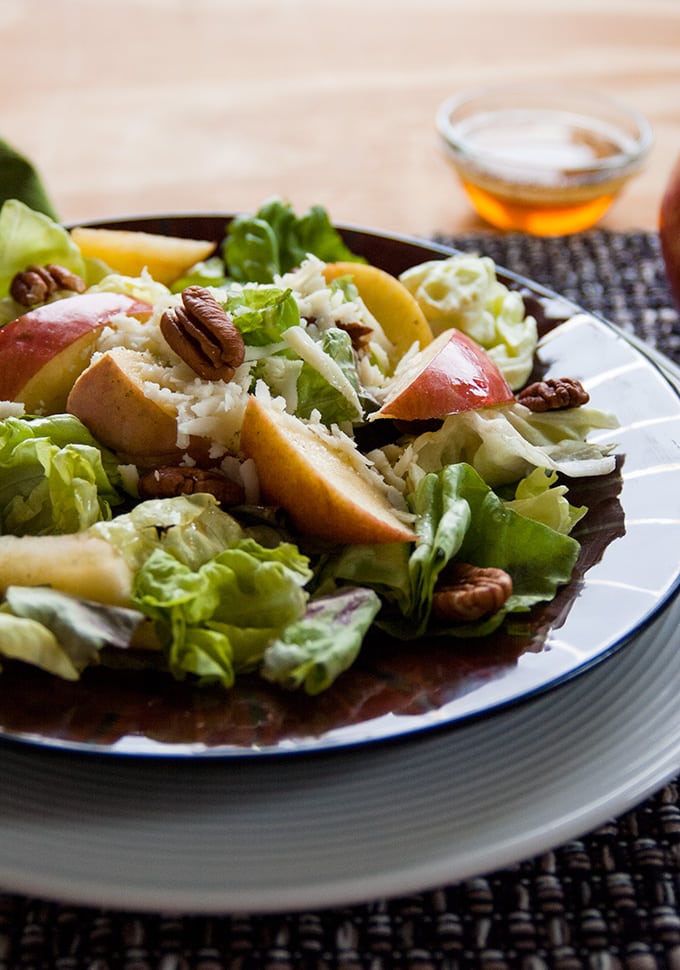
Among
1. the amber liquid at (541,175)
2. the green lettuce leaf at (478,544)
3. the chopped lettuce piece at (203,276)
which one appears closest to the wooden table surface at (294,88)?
the amber liquid at (541,175)

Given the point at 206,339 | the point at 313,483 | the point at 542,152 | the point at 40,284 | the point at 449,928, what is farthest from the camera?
the point at 542,152

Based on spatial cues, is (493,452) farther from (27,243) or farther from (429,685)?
(27,243)

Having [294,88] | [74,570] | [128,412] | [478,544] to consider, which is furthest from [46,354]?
[294,88]

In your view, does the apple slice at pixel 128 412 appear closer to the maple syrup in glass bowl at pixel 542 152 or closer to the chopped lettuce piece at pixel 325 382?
the chopped lettuce piece at pixel 325 382

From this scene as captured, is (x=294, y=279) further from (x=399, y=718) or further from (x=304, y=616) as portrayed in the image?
(x=399, y=718)

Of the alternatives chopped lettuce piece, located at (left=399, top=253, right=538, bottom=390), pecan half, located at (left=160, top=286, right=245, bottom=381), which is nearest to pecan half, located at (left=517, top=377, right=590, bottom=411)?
chopped lettuce piece, located at (left=399, top=253, right=538, bottom=390)

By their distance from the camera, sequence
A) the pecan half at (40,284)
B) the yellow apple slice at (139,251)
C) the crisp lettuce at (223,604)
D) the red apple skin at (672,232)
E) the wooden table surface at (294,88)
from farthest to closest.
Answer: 1. the wooden table surface at (294,88)
2. the red apple skin at (672,232)
3. the yellow apple slice at (139,251)
4. the pecan half at (40,284)
5. the crisp lettuce at (223,604)

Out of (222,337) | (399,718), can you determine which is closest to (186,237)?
(222,337)
